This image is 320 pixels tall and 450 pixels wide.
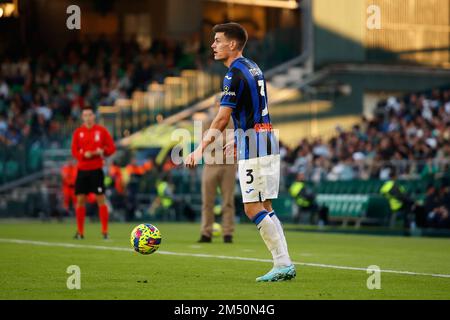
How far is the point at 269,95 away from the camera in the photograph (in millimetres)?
43406

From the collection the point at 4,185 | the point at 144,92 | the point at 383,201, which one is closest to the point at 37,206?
the point at 4,185

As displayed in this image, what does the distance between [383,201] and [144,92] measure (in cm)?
1571

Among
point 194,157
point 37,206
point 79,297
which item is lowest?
point 37,206

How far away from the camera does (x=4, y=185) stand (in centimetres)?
3794

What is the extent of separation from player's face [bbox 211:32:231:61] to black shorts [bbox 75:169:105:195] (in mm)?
9205

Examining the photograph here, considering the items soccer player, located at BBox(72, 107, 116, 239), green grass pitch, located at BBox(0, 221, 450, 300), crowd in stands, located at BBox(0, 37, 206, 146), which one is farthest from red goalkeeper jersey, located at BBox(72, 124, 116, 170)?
crowd in stands, located at BBox(0, 37, 206, 146)

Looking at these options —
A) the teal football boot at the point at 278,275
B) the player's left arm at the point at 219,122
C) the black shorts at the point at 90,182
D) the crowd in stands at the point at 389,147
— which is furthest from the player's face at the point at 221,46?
the crowd in stands at the point at 389,147

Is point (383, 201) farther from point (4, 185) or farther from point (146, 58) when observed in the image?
point (146, 58)

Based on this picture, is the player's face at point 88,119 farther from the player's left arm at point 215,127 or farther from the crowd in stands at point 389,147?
the crowd in stands at point 389,147

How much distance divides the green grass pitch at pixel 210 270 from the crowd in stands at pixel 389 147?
29.3 feet

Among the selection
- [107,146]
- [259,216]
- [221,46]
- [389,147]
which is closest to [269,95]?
[389,147]

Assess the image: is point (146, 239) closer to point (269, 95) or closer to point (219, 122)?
point (219, 122)

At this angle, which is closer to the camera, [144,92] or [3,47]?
[144,92]

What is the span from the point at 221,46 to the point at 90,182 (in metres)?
9.37
